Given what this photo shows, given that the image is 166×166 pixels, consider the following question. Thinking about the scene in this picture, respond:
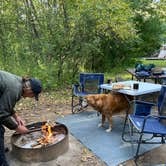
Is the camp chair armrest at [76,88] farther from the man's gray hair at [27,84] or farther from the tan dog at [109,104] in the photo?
the man's gray hair at [27,84]

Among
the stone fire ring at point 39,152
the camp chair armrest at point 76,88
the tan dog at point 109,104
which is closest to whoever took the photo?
the stone fire ring at point 39,152

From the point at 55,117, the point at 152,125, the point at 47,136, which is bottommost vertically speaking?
the point at 55,117

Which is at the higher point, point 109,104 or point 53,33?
point 53,33

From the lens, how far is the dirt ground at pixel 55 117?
2.87 m

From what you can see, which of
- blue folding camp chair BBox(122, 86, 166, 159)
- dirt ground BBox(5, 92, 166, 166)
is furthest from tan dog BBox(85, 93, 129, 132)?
dirt ground BBox(5, 92, 166, 166)

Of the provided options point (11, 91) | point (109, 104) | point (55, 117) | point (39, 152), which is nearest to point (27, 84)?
point (11, 91)

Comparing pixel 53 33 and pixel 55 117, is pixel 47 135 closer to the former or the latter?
pixel 55 117

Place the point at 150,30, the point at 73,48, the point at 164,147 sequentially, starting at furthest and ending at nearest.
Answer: the point at 150,30 → the point at 73,48 → the point at 164,147

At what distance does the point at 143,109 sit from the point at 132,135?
1.39 feet

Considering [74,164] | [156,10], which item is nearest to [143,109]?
[74,164]

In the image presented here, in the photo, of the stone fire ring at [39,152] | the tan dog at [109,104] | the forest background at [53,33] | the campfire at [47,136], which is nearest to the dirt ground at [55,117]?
the stone fire ring at [39,152]

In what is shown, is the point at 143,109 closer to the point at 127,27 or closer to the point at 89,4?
the point at 89,4

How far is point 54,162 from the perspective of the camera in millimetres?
2881

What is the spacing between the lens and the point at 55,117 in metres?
4.50
